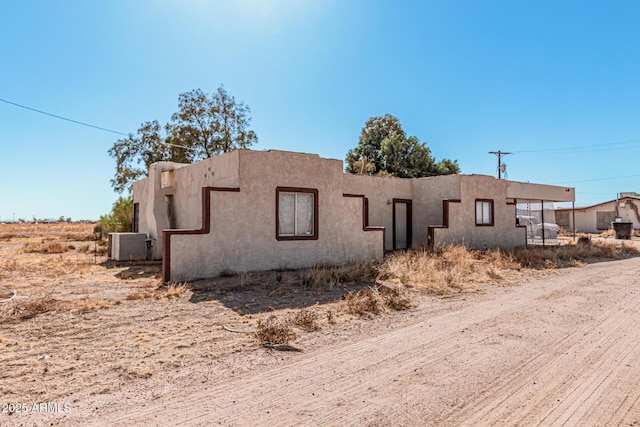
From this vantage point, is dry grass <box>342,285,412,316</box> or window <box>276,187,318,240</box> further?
window <box>276,187,318,240</box>

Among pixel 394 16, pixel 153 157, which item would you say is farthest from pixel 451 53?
pixel 153 157

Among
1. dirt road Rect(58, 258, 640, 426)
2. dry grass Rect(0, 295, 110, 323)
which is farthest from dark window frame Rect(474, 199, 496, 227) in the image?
dry grass Rect(0, 295, 110, 323)

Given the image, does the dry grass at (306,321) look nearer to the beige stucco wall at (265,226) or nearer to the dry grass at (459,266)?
the dry grass at (459,266)

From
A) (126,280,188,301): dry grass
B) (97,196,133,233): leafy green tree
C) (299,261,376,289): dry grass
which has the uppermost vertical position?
(97,196,133,233): leafy green tree

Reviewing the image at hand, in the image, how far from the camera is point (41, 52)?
622 inches

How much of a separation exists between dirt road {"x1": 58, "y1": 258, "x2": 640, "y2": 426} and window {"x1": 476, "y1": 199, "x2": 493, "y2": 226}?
1178 cm

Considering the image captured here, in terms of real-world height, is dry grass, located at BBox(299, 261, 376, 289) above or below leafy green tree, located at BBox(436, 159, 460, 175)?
below

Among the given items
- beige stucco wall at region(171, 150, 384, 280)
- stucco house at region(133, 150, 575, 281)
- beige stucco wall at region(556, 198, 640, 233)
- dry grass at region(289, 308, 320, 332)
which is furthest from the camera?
beige stucco wall at region(556, 198, 640, 233)

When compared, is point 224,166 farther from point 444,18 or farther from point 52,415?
point 444,18

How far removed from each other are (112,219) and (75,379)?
20.1 m

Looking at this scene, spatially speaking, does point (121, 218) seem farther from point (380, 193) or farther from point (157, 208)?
point (380, 193)

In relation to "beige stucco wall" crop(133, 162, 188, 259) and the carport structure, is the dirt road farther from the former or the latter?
the carport structure

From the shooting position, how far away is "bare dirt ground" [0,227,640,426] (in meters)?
3.59

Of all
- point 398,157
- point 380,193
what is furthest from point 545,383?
point 398,157
